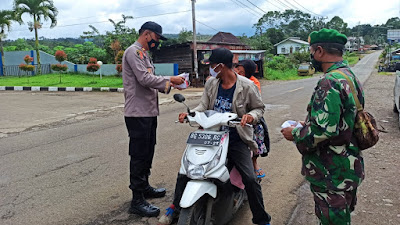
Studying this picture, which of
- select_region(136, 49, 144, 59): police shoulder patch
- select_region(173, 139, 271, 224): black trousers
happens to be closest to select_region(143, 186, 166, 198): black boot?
select_region(173, 139, 271, 224): black trousers

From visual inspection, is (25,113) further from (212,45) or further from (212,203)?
(212,45)

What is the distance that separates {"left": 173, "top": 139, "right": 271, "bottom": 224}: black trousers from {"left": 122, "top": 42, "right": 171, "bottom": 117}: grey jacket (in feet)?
2.85

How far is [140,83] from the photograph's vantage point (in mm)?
3238

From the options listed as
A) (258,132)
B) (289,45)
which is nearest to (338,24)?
(289,45)

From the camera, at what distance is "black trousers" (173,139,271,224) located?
111 inches

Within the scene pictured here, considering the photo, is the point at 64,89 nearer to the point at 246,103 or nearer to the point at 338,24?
the point at 246,103

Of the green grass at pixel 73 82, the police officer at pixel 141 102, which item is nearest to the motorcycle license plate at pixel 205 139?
the police officer at pixel 141 102

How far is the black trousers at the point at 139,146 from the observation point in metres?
3.35

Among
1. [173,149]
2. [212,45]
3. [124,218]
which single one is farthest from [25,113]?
[212,45]

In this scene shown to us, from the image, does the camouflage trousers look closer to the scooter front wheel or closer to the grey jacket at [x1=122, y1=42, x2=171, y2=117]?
the scooter front wheel

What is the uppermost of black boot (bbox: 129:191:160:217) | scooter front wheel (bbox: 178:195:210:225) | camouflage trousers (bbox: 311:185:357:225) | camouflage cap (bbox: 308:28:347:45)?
camouflage cap (bbox: 308:28:347:45)

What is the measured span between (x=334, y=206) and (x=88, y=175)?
337cm

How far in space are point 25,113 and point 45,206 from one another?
7.19 meters

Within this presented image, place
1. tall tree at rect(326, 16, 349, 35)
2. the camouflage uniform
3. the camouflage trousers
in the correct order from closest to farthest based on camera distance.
A: the camouflage uniform < the camouflage trousers < tall tree at rect(326, 16, 349, 35)
